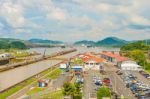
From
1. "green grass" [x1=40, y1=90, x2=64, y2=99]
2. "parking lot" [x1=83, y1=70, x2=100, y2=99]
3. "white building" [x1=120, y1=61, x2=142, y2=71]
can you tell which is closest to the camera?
"green grass" [x1=40, y1=90, x2=64, y2=99]

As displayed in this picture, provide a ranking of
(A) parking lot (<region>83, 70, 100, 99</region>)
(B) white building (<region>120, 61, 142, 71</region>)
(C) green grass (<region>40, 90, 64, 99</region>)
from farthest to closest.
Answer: (B) white building (<region>120, 61, 142, 71</region>)
(A) parking lot (<region>83, 70, 100, 99</region>)
(C) green grass (<region>40, 90, 64, 99</region>)

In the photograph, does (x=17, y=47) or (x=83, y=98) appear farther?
(x=17, y=47)

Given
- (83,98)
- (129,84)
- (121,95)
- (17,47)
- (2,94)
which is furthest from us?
(17,47)

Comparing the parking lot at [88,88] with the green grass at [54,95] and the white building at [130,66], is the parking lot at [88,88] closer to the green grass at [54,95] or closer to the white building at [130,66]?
the green grass at [54,95]

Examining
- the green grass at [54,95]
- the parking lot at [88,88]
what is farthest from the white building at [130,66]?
the green grass at [54,95]

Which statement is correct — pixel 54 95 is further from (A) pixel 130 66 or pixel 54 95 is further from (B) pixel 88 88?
(A) pixel 130 66

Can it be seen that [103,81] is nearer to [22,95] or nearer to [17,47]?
[22,95]

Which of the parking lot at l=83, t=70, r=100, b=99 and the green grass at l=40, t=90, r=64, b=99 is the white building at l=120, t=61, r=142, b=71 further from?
the green grass at l=40, t=90, r=64, b=99

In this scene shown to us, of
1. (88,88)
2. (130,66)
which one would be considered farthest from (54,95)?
(130,66)

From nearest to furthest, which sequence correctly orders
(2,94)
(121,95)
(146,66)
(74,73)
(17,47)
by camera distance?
(121,95) < (2,94) < (74,73) < (146,66) < (17,47)

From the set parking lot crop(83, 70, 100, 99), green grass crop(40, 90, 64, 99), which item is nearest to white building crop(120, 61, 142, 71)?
parking lot crop(83, 70, 100, 99)

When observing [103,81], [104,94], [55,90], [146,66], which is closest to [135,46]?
[146,66]
